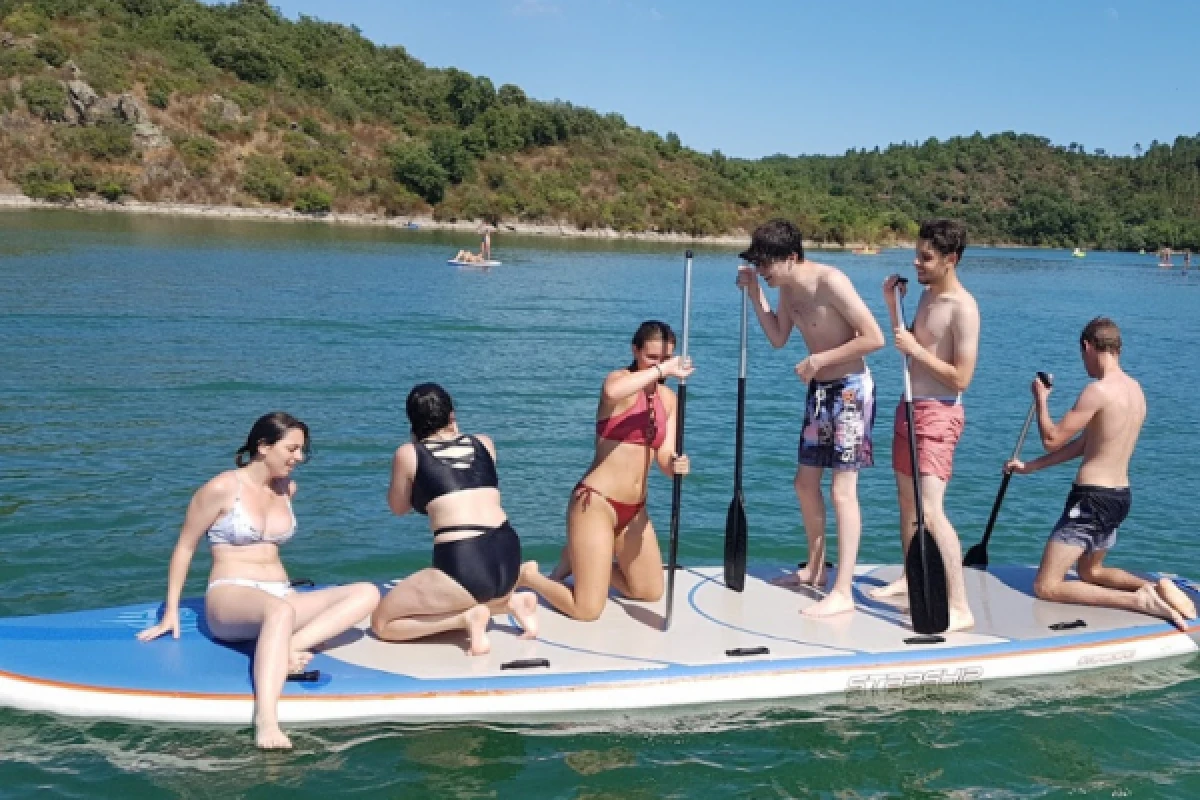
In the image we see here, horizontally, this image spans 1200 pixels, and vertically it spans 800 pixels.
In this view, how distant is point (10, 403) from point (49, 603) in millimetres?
6799

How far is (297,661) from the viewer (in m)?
5.53

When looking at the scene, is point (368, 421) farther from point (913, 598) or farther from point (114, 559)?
point (913, 598)

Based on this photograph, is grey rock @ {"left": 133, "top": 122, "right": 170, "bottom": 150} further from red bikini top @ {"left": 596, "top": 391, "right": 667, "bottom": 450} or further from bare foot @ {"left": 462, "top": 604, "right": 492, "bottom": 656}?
bare foot @ {"left": 462, "top": 604, "right": 492, "bottom": 656}

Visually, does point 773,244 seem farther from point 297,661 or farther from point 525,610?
point 297,661

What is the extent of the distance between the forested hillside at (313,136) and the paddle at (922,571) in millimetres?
66784

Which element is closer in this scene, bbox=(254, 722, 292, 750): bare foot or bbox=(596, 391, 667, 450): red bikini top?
bbox=(254, 722, 292, 750): bare foot

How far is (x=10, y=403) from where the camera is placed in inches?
510

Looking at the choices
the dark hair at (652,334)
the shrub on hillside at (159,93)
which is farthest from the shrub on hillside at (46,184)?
the dark hair at (652,334)

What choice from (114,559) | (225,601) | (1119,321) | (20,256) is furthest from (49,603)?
(1119,321)

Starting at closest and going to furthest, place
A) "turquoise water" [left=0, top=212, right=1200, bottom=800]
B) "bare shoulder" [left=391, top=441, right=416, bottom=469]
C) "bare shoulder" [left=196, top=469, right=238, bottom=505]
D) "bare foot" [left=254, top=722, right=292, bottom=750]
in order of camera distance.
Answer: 1. "bare foot" [left=254, top=722, right=292, bottom=750]
2. "turquoise water" [left=0, top=212, right=1200, bottom=800]
3. "bare shoulder" [left=196, top=469, right=238, bottom=505]
4. "bare shoulder" [left=391, top=441, right=416, bottom=469]

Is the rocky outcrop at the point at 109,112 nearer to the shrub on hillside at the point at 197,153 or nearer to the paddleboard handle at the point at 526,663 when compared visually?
the shrub on hillside at the point at 197,153

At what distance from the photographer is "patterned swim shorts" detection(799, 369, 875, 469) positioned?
6.55 meters

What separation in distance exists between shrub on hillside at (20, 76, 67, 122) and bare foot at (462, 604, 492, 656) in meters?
75.9

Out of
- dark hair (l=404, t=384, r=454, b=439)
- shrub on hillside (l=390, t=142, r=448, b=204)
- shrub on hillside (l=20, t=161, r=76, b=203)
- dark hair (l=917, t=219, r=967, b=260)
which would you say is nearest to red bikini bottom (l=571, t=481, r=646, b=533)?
dark hair (l=404, t=384, r=454, b=439)
